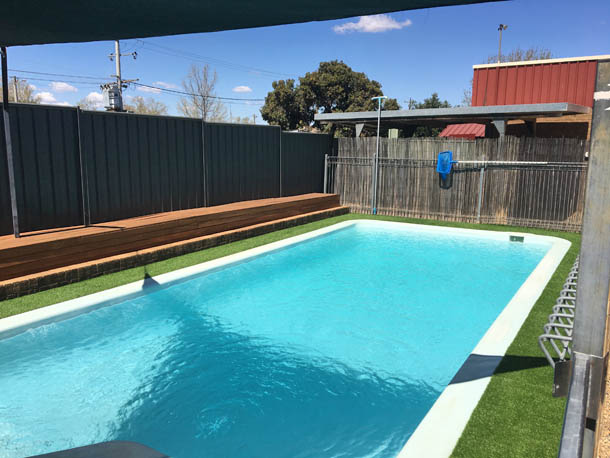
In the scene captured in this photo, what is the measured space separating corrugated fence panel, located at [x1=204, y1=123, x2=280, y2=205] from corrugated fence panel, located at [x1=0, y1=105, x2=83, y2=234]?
3.56 m

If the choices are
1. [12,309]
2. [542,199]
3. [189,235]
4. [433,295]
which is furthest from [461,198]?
[12,309]

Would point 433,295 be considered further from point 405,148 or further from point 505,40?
point 505,40

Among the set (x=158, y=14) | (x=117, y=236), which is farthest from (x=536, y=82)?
(x=158, y=14)

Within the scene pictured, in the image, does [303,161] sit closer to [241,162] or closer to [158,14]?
[241,162]

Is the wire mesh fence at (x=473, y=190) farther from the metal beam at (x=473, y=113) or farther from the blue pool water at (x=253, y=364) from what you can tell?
the blue pool water at (x=253, y=364)

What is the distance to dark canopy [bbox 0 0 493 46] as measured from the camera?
84.2 inches

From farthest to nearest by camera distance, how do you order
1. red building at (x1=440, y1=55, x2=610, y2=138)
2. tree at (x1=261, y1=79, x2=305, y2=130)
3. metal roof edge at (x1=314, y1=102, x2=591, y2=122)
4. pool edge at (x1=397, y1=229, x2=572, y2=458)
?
tree at (x1=261, y1=79, x2=305, y2=130), red building at (x1=440, y1=55, x2=610, y2=138), metal roof edge at (x1=314, y1=102, x2=591, y2=122), pool edge at (x1=397, y1=229, x2=572, y2=458)

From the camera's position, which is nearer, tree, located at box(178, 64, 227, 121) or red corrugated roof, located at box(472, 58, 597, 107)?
red corrugated roof, located at box(472, 58, 597, 107)

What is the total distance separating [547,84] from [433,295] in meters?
13.2

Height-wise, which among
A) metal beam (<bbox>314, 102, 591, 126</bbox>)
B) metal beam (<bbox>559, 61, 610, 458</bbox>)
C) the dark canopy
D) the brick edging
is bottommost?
the brick edging

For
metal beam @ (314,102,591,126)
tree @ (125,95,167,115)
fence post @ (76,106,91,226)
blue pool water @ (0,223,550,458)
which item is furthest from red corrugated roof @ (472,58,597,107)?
tree @ (125,95,167,115)

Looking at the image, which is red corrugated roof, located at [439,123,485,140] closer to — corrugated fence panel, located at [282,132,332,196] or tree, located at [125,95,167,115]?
corrugated fence panel, located at [282,132,332,196]

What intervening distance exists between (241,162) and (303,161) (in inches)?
117

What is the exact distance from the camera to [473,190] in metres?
13.0
